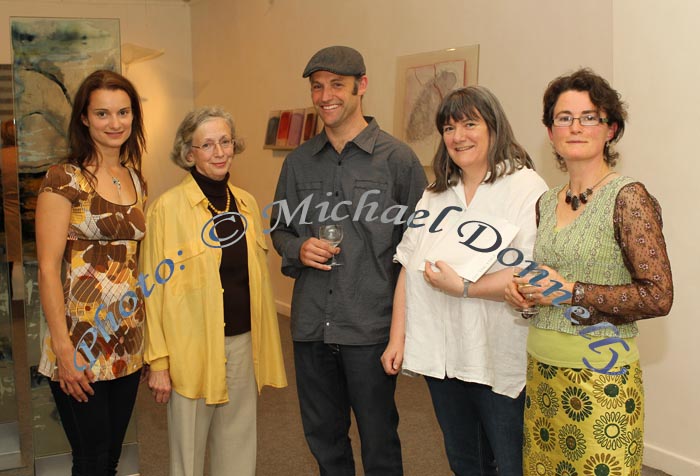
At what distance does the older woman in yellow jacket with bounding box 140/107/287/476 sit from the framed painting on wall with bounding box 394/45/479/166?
2662mm

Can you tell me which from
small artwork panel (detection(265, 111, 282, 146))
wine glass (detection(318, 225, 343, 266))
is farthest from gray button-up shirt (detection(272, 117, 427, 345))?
small artwork panel (detection(265, 111, 282, 146))

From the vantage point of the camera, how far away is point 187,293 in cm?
245

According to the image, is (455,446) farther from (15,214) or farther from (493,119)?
(15,214)

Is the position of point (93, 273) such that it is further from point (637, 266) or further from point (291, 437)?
point (291, 437)

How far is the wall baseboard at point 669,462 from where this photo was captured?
3.53 metres

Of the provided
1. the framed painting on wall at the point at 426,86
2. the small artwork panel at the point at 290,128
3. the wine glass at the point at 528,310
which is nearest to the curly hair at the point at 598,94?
the wine glass at the point at 528,310

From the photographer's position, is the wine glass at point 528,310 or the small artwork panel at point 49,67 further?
the small artwork panel at point 49,67

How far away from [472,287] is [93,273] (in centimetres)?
118

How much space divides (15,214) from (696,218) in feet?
11.2

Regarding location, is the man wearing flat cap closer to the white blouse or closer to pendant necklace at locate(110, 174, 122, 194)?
the white blouse

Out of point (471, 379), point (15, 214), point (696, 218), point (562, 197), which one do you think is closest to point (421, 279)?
point (471, 379)

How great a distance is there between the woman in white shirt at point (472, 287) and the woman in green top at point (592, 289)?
153 mm

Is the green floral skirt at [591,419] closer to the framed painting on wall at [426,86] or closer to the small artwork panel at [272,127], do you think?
the framed painting on wall at [426,86]

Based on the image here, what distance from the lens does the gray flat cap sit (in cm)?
253
